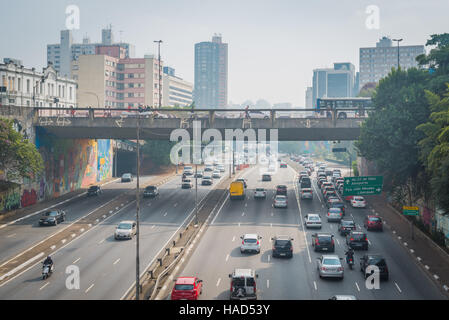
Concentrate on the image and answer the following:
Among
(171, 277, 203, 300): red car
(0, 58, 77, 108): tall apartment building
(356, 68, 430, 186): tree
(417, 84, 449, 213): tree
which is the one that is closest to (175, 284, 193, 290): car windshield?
(171, 277, 203, 300): red car

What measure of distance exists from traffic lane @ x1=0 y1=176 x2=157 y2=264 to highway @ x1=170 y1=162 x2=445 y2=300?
1484cm

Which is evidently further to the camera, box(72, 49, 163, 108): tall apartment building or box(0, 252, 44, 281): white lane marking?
box(72, 49, 163, 108): tall apartment building

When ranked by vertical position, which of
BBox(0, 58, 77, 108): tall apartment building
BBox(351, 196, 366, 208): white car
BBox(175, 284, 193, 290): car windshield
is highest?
BBox(0, 58, 77, 108): tall apartment building

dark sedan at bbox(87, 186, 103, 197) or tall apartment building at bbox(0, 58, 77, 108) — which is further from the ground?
tall apartment building at bbox(0, 58, 77, 108)

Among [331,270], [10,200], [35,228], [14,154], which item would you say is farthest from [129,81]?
[331,270]

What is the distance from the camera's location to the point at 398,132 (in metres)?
49.1

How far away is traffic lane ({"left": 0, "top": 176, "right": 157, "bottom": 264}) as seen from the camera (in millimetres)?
45219

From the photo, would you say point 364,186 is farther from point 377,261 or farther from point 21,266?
point 21,266

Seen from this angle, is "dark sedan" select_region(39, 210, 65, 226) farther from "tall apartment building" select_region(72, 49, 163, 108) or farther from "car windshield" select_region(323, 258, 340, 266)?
"tall apartment building" select_region(72, 49, 163, 108)

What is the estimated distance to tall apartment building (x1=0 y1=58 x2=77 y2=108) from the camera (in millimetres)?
102250

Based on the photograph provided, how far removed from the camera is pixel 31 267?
39.0 metres

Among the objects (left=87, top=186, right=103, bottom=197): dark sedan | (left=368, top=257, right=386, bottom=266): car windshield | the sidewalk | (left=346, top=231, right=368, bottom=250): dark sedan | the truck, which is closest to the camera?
(left=368, top=257, right=386, bottom=266): car windshield

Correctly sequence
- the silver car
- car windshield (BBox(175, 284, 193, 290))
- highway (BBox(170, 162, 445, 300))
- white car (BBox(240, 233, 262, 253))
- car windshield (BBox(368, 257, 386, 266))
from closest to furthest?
1. car windshield (BBox(175, 284, 193, 290))
2. highway (BBox(170, 162, 445, 300))
3. the silver car
4. car windshield (BBox(368, 257, 386, 266))
5. white car (BBox(240, 233, 262, 253))

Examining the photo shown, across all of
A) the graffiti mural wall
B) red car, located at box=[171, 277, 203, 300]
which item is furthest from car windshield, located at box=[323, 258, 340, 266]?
the graffiti mural wall
